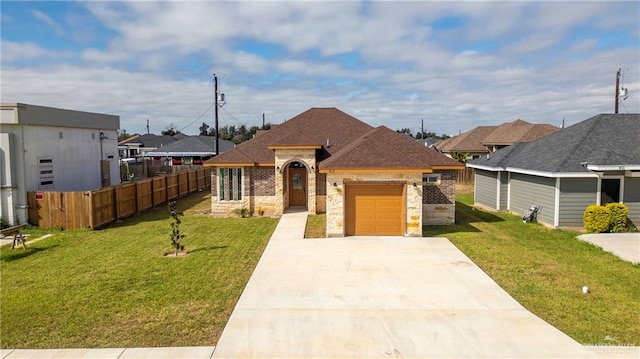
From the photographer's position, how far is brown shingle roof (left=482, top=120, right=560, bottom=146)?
132 feet

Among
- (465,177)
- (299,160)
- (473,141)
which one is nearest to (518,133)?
(473,141)

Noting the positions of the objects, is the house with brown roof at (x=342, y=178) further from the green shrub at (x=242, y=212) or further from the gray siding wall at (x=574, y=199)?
the gray siding wall at (x=574, y=199)

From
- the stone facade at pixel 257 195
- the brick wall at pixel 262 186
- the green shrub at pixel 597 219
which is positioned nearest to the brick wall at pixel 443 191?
the green shrub at pixel 597 219

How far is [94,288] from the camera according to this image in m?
10.1

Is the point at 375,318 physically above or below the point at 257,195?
below

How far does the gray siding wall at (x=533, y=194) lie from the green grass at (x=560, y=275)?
853 mm

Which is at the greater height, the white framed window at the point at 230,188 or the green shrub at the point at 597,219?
the white framed window at the point at 230,188

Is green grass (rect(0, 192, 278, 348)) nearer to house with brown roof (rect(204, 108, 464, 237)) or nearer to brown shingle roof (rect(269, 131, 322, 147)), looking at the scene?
house with brown roof (rect(204, 108, 464, 237))

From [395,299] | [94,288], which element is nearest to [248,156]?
[94,288]

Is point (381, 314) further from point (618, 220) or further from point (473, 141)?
point (473, 141)

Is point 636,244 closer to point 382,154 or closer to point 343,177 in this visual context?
point 382,154

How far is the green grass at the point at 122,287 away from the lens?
763 cm

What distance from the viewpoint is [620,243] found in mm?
14484

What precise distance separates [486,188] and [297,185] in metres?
10.9
